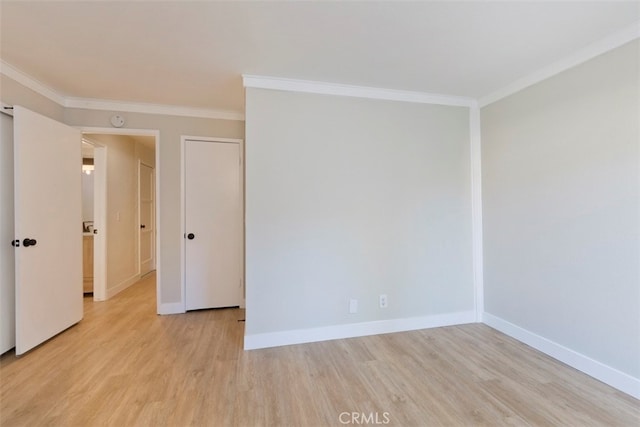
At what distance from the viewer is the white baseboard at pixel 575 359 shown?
188 centimetres

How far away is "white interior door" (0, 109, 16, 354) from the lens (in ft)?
Answer: 7.64

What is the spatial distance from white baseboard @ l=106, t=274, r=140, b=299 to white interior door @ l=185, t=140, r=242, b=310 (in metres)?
1.36

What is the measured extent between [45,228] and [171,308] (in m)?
1.45

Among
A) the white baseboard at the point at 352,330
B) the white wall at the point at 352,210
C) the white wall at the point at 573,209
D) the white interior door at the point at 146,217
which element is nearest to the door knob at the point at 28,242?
the white wall at the point at 352,210

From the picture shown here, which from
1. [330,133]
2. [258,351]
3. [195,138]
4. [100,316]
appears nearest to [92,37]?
[195,138]

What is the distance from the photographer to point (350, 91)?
2.71 meters

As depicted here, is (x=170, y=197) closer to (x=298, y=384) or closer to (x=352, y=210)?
(x=352, y=210)

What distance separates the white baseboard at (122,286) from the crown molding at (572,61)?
5.19 meters

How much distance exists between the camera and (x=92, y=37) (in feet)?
6.39

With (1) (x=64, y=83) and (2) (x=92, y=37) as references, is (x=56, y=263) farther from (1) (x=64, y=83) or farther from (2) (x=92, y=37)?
(2) (x=92, y=37)

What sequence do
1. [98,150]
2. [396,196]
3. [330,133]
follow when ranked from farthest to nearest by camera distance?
[98,150], [396,196], [330,133]

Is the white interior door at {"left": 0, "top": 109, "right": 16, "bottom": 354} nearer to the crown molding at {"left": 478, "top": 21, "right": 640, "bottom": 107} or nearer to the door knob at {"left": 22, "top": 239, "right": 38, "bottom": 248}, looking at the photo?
the door knob at {"left": 22, "top": 239, "right": 38, "bottom": 248}

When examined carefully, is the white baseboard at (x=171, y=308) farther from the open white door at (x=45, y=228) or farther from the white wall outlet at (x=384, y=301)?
the white wall outlet at (x=384, y=301)

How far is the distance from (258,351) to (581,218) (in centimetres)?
277
